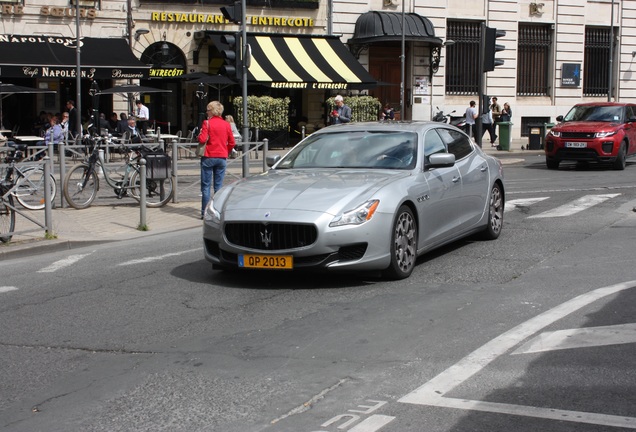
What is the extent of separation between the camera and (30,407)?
5660 mm

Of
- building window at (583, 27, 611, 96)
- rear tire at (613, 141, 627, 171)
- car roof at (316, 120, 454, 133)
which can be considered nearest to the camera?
car roof at (316, 120, 454, 133)

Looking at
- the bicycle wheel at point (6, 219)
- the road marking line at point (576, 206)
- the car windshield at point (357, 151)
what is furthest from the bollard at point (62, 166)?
the road marking line at point (576, 206)

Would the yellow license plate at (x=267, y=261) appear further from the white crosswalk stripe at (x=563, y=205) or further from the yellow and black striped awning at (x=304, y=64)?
the yellow and black striped awning at (x=304, y=64)

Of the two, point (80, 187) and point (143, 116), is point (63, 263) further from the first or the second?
point (143, 116)

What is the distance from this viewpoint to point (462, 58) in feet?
127

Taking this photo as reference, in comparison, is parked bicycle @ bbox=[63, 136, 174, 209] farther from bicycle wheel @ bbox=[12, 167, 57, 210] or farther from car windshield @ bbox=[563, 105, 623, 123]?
car windshield @ bbox=[563, 105, 623, 123]

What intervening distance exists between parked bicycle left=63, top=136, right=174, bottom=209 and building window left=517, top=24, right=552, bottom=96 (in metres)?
26.8

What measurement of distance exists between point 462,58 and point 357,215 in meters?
31.0

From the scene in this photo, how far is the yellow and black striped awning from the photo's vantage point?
31812 millimetres

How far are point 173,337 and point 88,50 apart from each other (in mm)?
24578

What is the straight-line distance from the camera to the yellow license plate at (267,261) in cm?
864

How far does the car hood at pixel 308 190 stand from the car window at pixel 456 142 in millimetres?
1354

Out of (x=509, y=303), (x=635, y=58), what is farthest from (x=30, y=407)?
(x=635, y=58)

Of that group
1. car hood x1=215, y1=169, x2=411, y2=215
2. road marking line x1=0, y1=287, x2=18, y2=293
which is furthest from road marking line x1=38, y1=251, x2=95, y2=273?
Answer: car hood x1=215, y1=169, x2=411, y2=215
